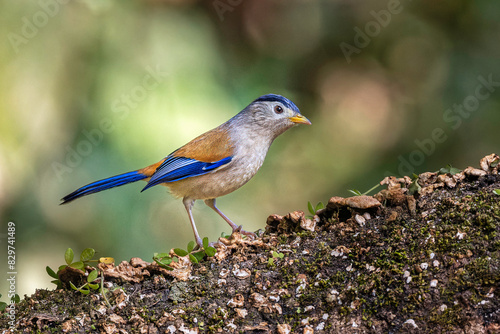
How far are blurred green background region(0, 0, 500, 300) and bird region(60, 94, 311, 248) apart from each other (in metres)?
0.59

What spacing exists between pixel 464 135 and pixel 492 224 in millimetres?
2431

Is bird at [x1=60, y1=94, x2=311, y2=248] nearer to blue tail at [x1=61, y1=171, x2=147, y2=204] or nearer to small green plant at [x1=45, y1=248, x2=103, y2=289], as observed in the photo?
blue tail at [x1=61, y1=171, x2=147, y2=204]

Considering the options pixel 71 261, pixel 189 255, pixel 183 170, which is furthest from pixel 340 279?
pixel 183 170

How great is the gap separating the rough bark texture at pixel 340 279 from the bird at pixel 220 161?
0.81 m

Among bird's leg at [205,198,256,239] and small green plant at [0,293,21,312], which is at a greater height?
bird's leg at [205,198,256,239]

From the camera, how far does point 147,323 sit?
2562 mm

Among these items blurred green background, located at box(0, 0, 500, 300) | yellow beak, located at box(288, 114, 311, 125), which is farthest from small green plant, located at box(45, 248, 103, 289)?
→ yellow beak, located at box(288, 114, 311, 125)

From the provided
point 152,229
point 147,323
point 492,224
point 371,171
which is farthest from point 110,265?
point 371,171

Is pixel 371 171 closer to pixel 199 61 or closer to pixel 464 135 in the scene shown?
pixel 464 135

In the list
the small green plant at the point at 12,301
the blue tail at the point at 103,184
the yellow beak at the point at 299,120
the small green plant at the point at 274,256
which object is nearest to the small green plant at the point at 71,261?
the small green plant at the point at 12,301

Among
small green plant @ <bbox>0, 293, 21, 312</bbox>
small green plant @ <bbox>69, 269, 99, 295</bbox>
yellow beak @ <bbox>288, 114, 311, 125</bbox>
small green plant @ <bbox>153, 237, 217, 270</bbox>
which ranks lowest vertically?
small green plant @ <bbox>0, 293, 21, 312</bbox>

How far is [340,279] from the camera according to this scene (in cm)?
258

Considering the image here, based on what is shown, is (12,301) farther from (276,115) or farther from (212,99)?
(212,99)

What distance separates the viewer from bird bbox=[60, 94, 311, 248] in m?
3.80
